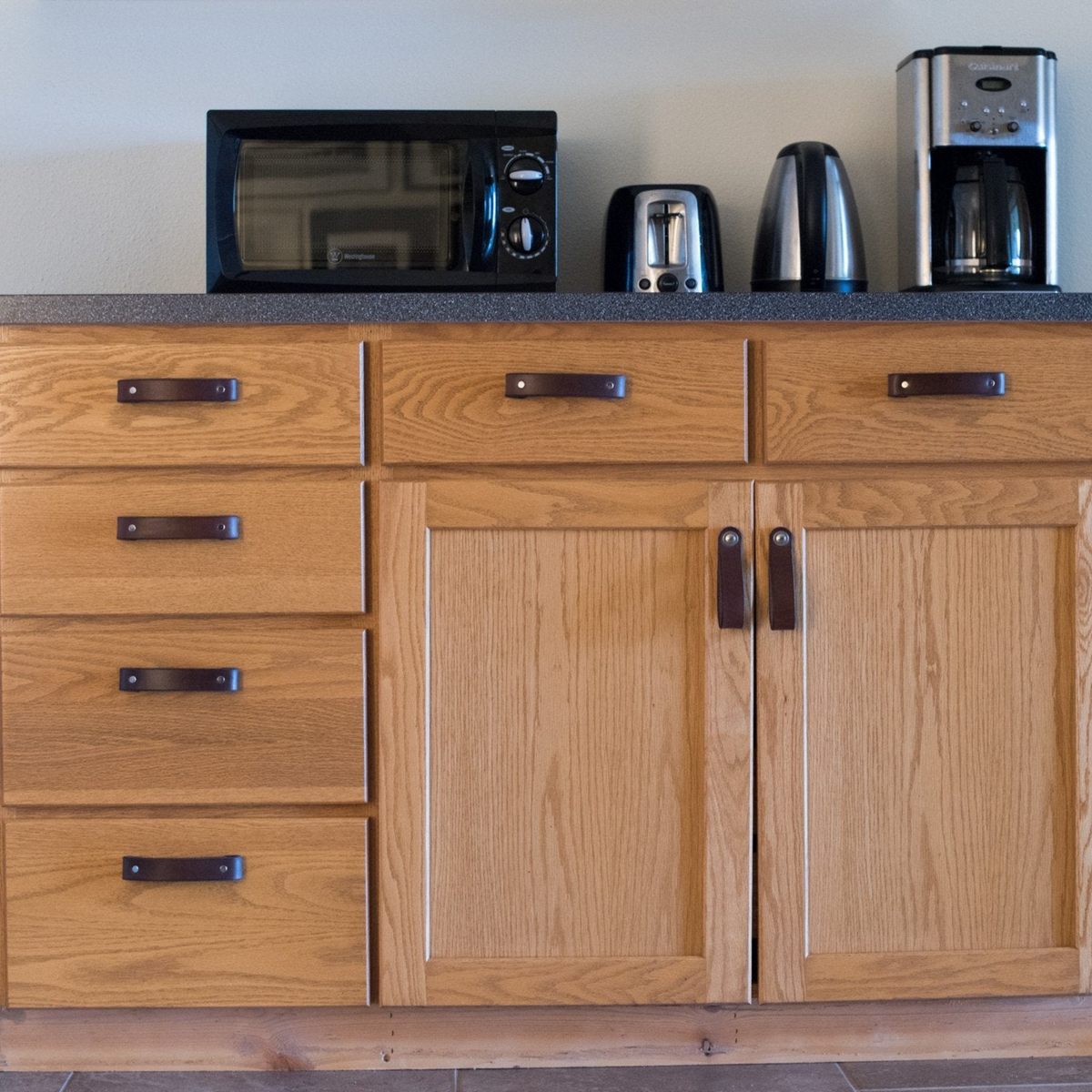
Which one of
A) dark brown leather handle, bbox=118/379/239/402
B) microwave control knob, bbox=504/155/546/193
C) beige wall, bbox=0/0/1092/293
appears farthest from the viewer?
beige wall, bbox=0/0/1092/293

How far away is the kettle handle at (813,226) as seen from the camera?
1.67m

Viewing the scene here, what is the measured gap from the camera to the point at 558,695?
1346 millimetres

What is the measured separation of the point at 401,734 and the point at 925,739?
24.1 inches

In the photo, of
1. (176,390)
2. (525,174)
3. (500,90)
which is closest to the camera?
(176,390)

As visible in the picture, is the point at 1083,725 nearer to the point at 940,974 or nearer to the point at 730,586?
the point at 940,974

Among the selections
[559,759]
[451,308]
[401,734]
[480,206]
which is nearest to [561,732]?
[559,759]

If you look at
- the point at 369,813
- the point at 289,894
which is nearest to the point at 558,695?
the point at 369,813

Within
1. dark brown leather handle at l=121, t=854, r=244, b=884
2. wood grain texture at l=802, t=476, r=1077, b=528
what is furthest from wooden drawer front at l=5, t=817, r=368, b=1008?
wood grain texture at l=802, t=476, r=1077, b=528

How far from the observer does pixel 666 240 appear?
1678 mm

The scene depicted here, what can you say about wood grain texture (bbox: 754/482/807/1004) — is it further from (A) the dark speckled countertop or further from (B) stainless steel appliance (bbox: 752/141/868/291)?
(B) stainless steel appliance (bbox: 752/141/868/291)

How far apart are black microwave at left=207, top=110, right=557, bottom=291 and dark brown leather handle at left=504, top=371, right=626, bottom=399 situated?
1.10ft

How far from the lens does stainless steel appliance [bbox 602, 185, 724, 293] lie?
5.48 ft

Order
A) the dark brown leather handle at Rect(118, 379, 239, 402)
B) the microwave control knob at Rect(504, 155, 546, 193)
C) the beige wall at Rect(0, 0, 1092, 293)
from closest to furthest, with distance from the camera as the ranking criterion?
the dark brown leather handle at Rect(118, 379, 239, 402) < the microwave control knob at Rect(504, 155, 546, 193) < the beige wall at Rect(0, 0, 1092, 293)

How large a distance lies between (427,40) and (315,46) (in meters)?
0.18
